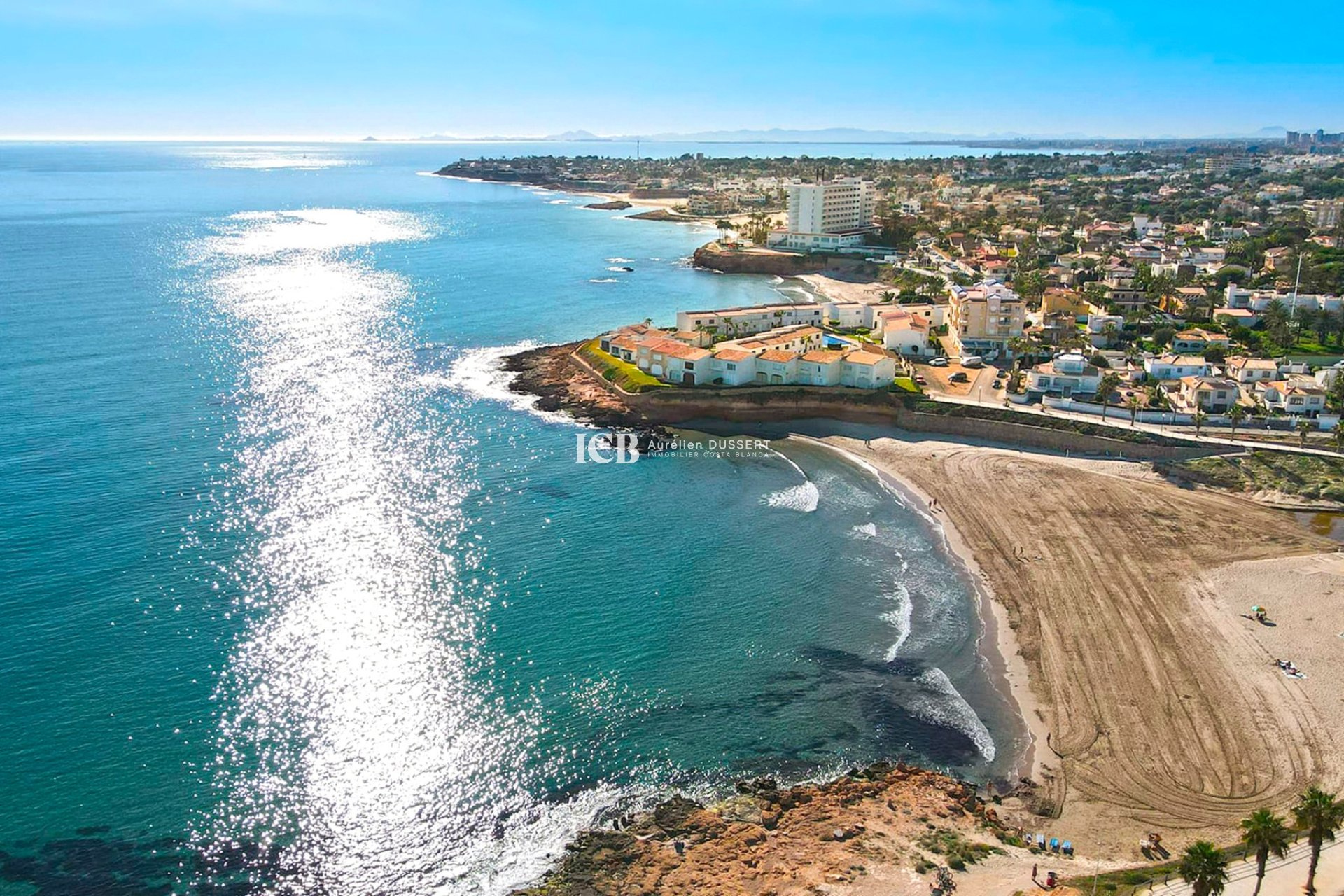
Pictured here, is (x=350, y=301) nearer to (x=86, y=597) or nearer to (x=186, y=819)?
(x=86, y=597)

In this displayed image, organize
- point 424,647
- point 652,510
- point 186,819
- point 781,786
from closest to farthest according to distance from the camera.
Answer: point 186,819, point 781,786, point 424,647, point 652,510

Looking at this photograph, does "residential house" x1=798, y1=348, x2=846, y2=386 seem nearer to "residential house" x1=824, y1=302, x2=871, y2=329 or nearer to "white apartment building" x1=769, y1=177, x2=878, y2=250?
"residential house" x1=824, y1=302, x2=871, y2=329

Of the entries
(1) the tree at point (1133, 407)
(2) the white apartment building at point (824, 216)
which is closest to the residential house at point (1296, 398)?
(1) the tree at point (1133, 407)

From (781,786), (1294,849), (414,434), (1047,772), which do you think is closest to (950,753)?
(1047,772)

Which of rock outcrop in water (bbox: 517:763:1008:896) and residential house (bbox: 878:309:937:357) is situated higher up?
residential house (bbox: 878:309:937:357)

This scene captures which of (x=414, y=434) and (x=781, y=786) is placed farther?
→ (x=414, y=434)

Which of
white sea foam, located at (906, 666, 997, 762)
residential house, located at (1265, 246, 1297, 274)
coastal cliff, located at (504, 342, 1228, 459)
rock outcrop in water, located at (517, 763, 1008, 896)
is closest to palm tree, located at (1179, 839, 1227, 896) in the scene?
rock outcrop in water, located at (517, 763, 1008, 896)

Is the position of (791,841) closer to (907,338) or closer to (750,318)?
(907,338)
